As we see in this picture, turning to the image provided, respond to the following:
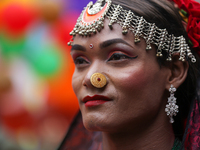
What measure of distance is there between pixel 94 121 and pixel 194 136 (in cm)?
78

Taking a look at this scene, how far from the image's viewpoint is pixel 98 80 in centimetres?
187

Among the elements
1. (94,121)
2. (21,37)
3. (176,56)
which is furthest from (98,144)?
(21,37)

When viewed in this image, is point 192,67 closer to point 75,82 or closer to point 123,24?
point 123,24

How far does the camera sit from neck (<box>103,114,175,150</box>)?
2.04 m

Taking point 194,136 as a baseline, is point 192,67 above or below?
above

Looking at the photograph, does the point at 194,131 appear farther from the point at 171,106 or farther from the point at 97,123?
the point at 97,123

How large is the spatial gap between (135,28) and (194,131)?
3.01 feet

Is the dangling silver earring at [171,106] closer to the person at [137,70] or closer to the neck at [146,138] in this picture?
the person at [137,70]

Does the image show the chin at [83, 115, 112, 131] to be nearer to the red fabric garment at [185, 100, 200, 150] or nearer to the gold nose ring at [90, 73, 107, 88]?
the gold nose ring at [90, 73, 107, 88]

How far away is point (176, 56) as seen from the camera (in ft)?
6.87

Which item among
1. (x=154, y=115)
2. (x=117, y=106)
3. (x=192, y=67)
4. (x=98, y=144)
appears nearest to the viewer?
(x=117, y=106)

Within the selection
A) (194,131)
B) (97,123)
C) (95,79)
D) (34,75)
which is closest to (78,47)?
(95,79)

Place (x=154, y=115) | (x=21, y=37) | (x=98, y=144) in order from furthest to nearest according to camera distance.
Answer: (x=21, y=37), (x=98, y=144), (x=154, y=115)

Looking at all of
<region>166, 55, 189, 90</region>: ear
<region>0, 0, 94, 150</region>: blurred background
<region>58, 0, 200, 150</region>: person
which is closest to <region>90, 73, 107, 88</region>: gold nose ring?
<region>58, 0, 200, 150</region>: person
